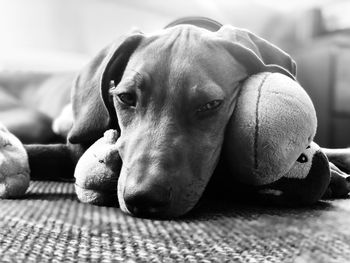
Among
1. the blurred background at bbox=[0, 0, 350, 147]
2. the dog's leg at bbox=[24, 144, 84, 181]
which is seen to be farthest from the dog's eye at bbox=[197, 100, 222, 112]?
the blurred background at bbox=[0, 0, 350, 147]

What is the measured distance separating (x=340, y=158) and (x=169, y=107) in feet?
2.14

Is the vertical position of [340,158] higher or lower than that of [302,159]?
lower

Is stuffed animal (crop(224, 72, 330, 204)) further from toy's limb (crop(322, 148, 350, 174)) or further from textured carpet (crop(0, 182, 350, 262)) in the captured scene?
toy's limb (crop(322, 148, 350, 174))

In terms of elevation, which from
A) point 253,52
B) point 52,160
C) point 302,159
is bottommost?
point 52,160

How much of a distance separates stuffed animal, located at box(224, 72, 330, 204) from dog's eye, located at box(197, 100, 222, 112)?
5cm

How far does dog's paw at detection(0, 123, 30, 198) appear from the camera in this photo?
121 centimetres

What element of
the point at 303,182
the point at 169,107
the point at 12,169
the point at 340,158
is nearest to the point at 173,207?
the point at 169,107


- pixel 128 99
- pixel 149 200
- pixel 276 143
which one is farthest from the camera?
pixel 128 99

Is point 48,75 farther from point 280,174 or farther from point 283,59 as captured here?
point 280,174

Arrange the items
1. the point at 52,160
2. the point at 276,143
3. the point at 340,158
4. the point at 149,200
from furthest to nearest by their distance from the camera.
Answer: the point at 52,160, the point at 340,158, the point at 276,143, the point at 149,200

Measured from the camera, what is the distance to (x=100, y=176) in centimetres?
114

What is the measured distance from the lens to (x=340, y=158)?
1485 mm

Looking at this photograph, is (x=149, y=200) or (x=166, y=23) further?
(x=166, y=23)

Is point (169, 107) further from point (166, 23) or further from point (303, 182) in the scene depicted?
point (166, 23)
